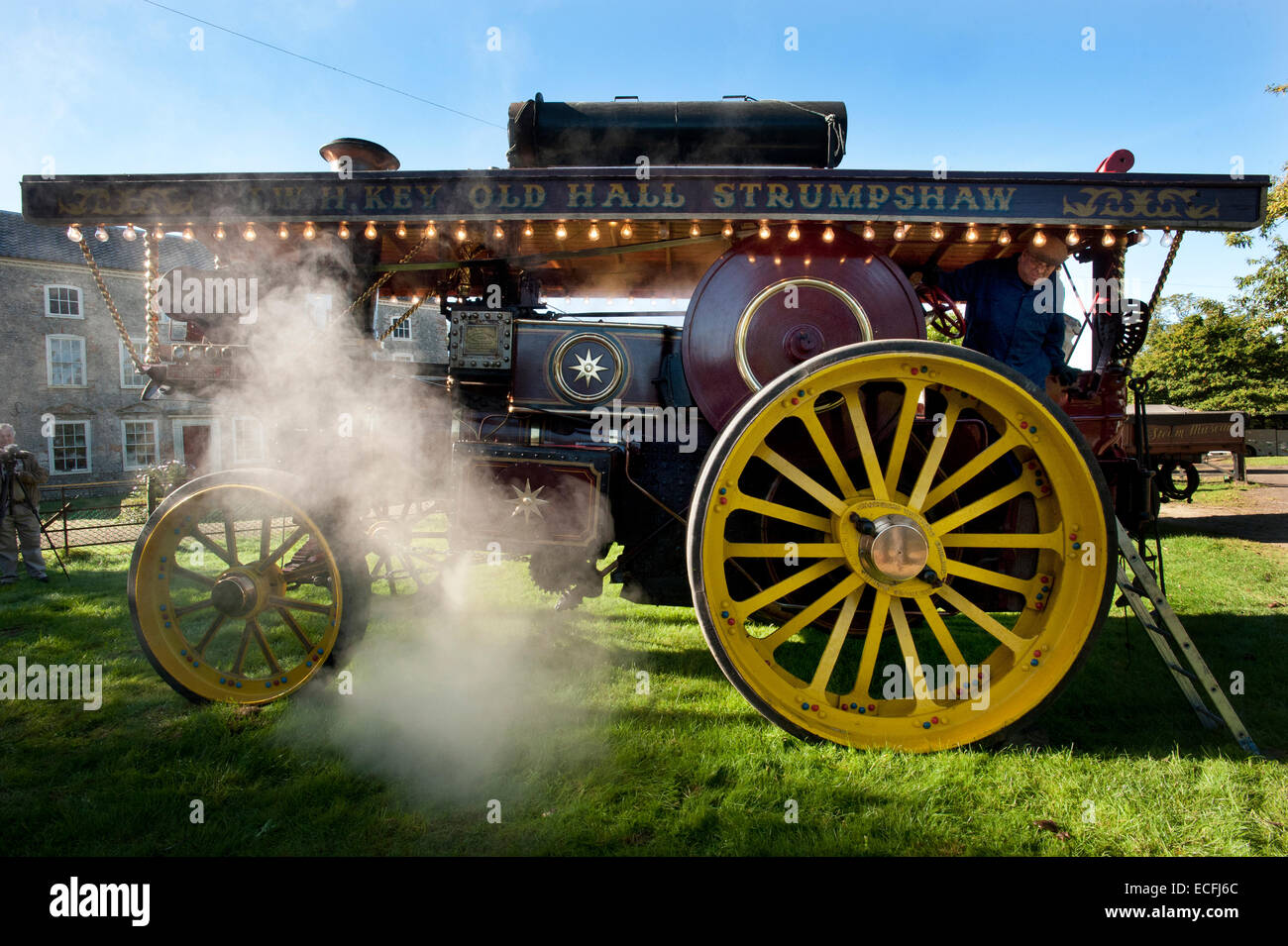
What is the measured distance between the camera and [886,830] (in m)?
2.28

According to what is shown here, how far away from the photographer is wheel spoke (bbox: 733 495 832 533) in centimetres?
269

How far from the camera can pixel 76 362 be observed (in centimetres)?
2080

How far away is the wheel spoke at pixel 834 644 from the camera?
2.66 metres

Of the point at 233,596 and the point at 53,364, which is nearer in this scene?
the point at 233,596

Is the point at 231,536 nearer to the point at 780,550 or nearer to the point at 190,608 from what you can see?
the point at 190,608

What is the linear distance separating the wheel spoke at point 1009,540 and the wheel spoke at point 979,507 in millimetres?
64

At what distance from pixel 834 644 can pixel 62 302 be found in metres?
28.0

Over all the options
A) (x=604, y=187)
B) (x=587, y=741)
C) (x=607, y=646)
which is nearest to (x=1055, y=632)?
(x=587, y=741)

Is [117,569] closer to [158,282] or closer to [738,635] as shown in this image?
[158,282]

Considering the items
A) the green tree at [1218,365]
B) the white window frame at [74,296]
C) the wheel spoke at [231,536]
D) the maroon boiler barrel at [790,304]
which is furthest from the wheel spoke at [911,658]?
the white window frame at [74,296]

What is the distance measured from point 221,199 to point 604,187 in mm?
1918

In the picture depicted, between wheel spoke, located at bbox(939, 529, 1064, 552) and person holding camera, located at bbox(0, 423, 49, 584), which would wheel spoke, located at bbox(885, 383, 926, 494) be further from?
person holding camera, located at bbox(0, 423, 49, 584)

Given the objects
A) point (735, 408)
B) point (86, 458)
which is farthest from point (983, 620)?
point (86, 458)

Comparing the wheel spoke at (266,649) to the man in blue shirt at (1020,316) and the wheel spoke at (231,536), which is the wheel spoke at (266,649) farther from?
the man in blue shirt at (1020,316)
